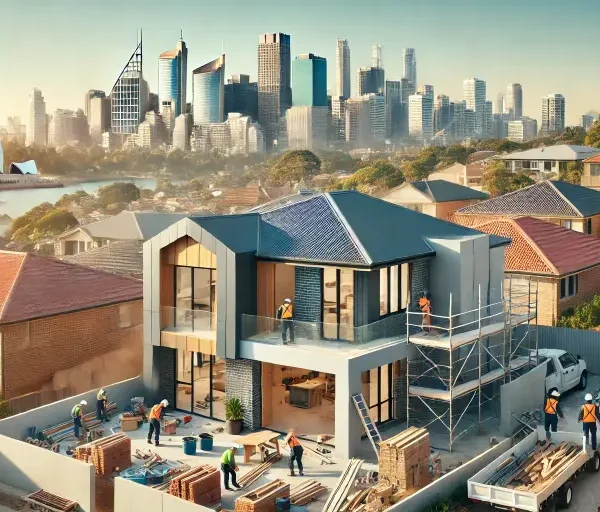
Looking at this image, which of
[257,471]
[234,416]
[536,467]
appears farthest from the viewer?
[234,416]

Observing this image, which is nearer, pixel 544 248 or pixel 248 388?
pixel 248 388

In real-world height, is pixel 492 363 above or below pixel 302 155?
below

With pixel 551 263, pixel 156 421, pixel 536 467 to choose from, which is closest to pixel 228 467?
pixel 156 421

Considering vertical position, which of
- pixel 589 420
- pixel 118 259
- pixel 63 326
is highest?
pixel 118 259

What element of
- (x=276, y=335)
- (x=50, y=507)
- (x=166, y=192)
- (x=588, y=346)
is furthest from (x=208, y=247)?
(x=166, y=192)

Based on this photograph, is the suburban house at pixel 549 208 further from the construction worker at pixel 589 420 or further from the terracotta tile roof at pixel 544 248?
the construction worker at pixel 589 420

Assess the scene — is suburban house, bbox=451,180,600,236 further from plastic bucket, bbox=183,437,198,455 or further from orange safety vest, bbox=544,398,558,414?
plastic bucket, bbox=183,437,198,455

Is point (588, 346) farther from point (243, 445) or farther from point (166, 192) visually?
point (166, 192)

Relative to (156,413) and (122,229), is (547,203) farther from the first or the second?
(156,413)

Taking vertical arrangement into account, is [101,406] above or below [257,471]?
above
